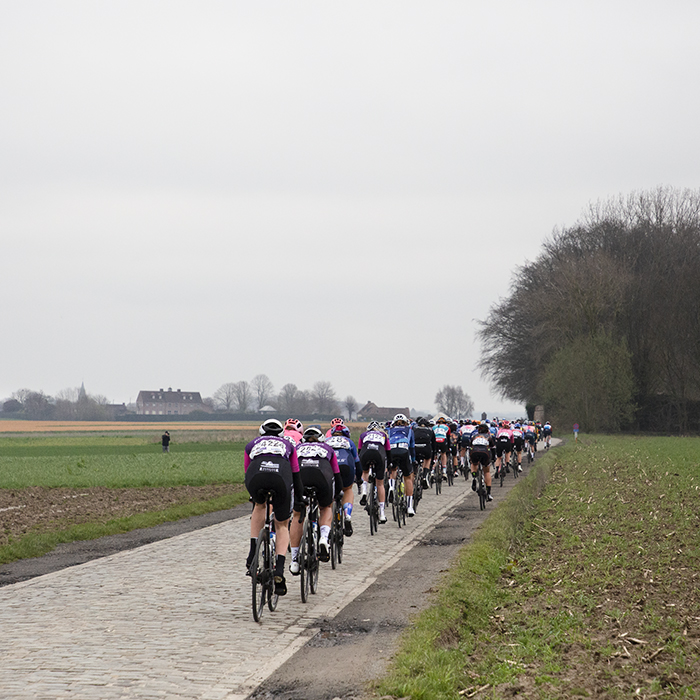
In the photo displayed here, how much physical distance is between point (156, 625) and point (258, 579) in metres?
0.98

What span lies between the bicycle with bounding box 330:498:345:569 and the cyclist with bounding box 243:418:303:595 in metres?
3.02

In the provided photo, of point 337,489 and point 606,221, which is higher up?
point 606,221

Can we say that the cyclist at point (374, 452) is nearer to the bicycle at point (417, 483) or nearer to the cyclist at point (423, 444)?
the cyclist at point (423, 444)

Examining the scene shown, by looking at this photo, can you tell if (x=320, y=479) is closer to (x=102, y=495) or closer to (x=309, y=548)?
(x=309, y=548)

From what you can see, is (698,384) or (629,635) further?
(698,384)

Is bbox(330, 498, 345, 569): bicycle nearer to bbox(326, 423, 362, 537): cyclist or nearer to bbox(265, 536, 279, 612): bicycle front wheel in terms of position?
bbox(326, 423, 362, 537): cyclist

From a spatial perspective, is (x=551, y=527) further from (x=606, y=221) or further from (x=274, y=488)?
(x=606, y=221)

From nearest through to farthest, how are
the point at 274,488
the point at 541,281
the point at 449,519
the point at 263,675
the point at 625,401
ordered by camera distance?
the point at 263,675 < the point at 274,488 < the point at 449,519 < the point at 625,401 < the point at 541,281

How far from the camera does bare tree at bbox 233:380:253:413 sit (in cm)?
17425

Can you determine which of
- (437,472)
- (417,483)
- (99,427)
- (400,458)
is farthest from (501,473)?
(99,427)

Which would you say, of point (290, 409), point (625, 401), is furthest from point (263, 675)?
point (290, 409)

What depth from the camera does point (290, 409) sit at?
467 feet

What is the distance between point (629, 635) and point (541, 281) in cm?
7150

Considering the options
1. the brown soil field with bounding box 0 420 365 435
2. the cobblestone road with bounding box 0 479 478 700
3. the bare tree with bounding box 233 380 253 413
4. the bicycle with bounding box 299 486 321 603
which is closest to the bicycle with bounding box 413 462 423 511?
the cobblestone road with bounding box 0 479 478 700
